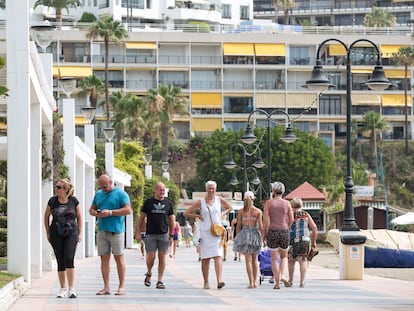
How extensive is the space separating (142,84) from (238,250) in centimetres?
10120

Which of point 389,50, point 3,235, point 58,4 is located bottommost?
point 3,235

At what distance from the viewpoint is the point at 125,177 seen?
197ft

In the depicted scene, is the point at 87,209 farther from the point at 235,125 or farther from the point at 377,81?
the point at 235,125

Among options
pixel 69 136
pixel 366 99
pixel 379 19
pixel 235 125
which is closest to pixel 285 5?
pixel 379 19

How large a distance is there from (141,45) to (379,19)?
36142 mm

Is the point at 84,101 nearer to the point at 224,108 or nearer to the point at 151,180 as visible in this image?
the point at 224,108

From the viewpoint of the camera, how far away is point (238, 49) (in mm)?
121812

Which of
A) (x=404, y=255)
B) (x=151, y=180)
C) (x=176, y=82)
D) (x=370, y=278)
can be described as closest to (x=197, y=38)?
(x=176, y=82)

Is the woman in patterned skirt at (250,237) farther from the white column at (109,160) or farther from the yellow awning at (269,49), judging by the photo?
the yellow awning at (269,49)

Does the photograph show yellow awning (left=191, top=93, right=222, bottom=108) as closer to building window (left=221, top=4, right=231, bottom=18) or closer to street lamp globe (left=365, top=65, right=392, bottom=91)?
building window (left=221, top=4, right=231, bottom=18)

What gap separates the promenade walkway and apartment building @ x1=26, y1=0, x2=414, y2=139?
316 feet

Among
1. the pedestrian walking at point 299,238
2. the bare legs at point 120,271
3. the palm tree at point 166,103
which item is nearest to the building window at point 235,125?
the palm tree at point 166,103

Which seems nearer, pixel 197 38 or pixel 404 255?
pixel 404 255

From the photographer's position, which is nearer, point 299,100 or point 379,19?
point 299,100
